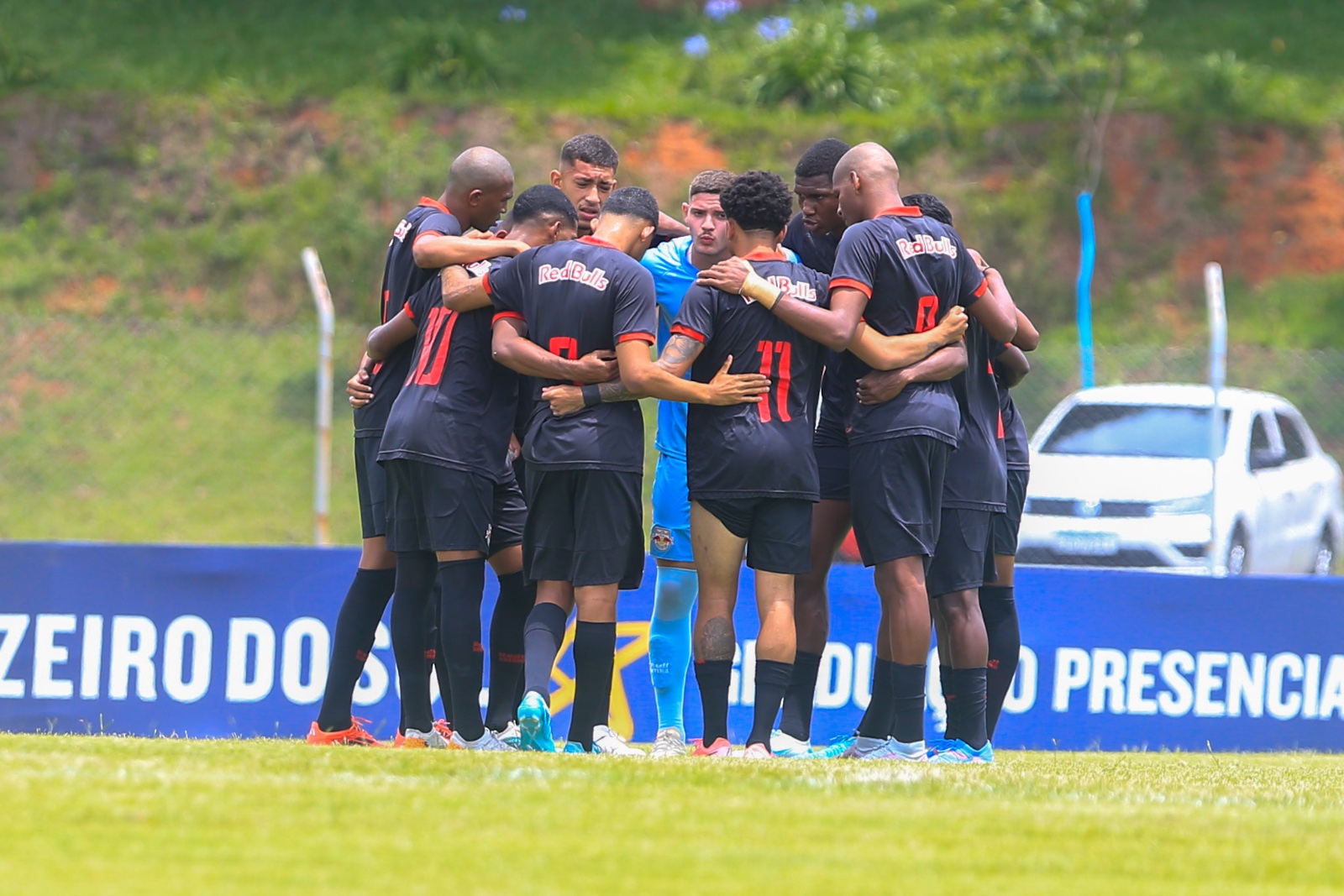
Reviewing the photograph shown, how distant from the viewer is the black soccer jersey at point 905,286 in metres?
6.07

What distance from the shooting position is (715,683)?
6.13 meters

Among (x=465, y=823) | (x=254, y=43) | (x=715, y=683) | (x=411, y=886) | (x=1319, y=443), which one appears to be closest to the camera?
(x=411, y=886)

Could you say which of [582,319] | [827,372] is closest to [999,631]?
[827,372]

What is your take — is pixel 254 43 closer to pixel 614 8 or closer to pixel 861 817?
pixel 614 8

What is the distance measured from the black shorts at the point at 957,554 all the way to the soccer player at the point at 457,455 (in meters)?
1.71

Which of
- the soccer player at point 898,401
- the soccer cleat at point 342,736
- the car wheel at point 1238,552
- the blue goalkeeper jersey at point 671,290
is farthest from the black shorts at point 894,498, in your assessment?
the car wheel at point 1238,552

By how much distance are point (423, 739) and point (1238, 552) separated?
737cm

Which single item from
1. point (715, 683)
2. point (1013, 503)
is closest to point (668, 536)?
point (715, 683)

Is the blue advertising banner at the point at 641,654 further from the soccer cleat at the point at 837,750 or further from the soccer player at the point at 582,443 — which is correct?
the soccer player at the point at 582,443

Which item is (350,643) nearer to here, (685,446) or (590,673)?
(590,673)

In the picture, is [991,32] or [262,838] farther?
[991,32]

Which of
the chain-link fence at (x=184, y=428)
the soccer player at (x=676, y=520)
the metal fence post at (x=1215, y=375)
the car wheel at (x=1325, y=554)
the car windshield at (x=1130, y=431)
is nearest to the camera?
the soccer player at (x=676, y=520)

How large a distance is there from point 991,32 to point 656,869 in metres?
21.9

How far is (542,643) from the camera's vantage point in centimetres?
600
